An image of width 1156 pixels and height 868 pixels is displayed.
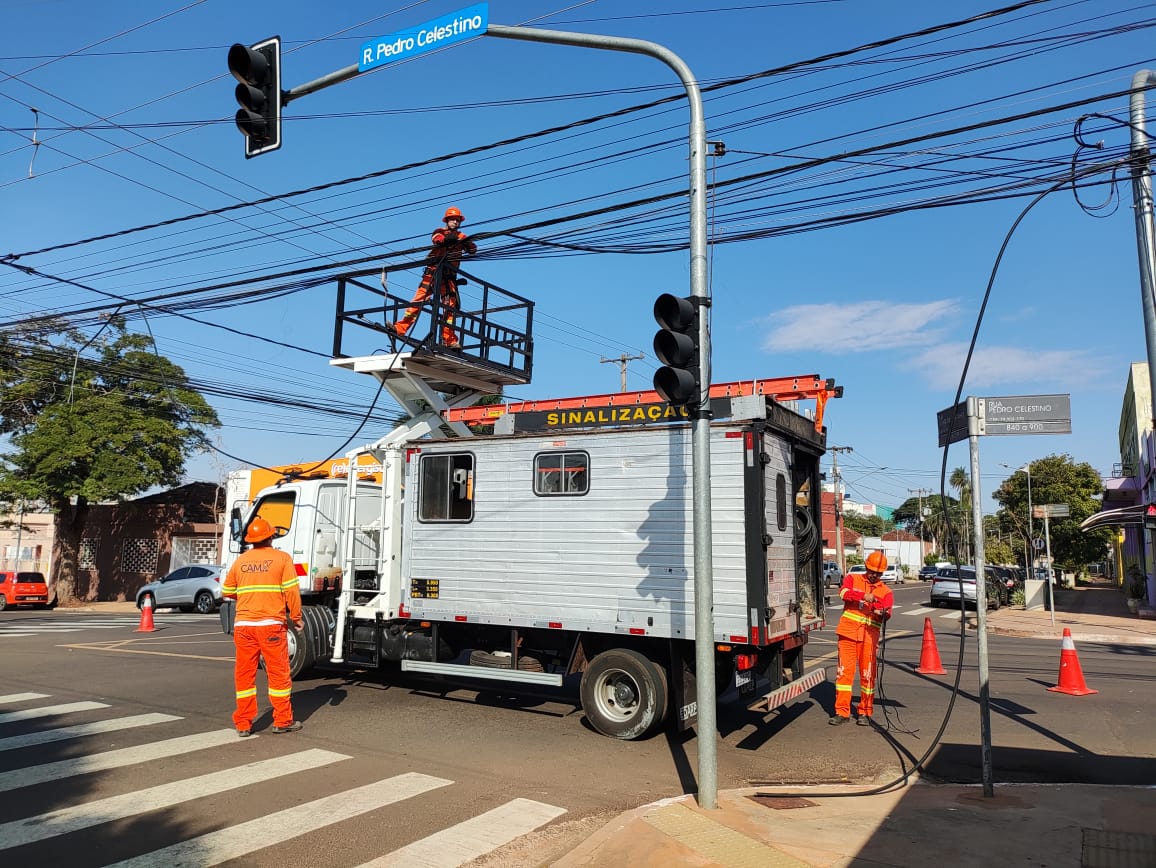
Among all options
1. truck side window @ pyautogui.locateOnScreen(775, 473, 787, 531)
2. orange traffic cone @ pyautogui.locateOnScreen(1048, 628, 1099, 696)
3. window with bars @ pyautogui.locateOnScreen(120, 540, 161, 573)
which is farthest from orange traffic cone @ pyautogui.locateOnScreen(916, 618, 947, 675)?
window with bars @ pyautogui.locateOnScreen(120, 540, 161, 573)

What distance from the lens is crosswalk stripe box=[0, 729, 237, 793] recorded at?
245 inches

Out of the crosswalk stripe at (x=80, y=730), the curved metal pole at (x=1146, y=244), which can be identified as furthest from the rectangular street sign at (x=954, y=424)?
the curved metal pole at (x=1146, y=244)

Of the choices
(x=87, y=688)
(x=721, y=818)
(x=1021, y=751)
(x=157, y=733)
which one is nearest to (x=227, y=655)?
(x=87, y=688)

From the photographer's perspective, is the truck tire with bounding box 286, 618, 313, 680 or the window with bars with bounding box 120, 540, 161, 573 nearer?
the truck tire with bounding box 286, 618, 313, 680

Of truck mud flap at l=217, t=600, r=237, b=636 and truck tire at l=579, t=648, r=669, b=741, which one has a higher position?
truck mud flap at l=217, t=600, r=237, b=636

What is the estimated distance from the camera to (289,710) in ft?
25.7

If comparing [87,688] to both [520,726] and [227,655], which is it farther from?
[520,726]

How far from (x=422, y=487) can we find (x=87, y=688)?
4957mm

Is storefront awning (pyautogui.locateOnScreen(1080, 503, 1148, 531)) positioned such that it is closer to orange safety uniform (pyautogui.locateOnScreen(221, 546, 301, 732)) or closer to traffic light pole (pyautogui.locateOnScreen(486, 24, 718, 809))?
traffic light pole (pyautogui.locateOnScreen(486, 24, 718, 809))

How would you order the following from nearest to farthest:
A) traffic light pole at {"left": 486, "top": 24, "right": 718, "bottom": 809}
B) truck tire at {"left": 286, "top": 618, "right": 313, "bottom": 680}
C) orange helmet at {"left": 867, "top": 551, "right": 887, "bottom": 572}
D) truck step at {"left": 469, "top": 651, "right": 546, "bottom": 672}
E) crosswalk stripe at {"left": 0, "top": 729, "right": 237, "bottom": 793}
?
traffic light pole at {"left": 486, "top": 24, "right": 718, "bottom": 809} < crosswalk stripe at {"left": 0, "top": 729, "right": 237, "bottom": 793} < truck step at {"left": 469, "top": 651, "right": 546, "bottom": 672} < orange helmet at {"left": 867, "top": 551, "right": 887, "bottom": 572} < truck tire at {"left": 286, "top": 618, "right": 313, "bottom": 680}

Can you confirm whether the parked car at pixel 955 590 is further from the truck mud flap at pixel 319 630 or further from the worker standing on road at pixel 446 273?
the truck mud flap at pixel 319 630

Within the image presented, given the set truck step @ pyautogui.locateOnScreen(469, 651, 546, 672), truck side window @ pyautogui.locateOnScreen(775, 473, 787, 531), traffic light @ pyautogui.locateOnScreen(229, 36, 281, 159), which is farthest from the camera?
truck step @ pyautogui.locateOnScreen(469, 651, 546, 672)

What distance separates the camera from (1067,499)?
44219mm

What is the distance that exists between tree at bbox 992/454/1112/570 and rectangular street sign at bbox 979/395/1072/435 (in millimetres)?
43231
